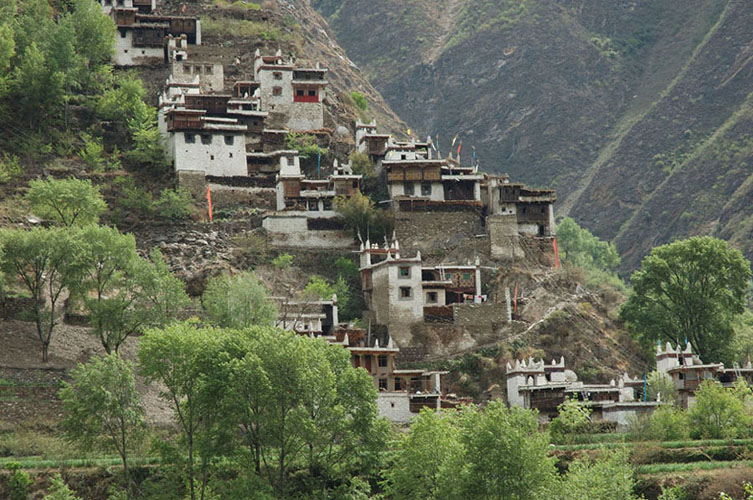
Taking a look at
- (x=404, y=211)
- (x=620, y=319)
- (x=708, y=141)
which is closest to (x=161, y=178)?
(x=404, y=211)

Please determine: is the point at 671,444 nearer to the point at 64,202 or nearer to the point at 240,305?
the point at 240,305

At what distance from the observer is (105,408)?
64.7 m

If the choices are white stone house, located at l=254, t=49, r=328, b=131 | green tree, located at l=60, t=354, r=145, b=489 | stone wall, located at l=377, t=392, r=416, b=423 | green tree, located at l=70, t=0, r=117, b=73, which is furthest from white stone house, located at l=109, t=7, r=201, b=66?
green tree, located at l=60, t=354, r=145, b=489

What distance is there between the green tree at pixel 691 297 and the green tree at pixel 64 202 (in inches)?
1496

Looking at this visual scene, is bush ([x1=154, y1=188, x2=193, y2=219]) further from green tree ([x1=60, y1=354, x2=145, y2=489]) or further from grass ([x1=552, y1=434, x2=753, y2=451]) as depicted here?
grass ([x1=552, y1=434, x2=753, y2=451])

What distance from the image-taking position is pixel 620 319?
95938 mm

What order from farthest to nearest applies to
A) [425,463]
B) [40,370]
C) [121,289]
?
1. [121,289]
2. [40,370]
3. [425,463]

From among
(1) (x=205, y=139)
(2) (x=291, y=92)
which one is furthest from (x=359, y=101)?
(1) (x=205, y=139)

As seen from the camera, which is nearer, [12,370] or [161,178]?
[12,370]

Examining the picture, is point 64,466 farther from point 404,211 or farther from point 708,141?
point 708,141

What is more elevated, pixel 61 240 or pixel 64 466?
pixel 61 240

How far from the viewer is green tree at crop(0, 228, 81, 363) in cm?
7588

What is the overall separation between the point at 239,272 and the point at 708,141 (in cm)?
9543

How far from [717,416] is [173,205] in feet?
136
